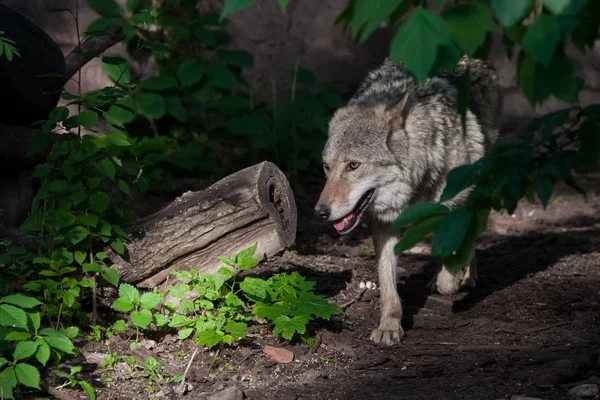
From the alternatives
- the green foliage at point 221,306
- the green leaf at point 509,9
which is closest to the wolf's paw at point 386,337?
the green foliage at point 221,306

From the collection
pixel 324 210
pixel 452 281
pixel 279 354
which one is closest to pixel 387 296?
pixel 324 210

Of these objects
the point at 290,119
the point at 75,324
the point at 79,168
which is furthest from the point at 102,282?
the point at 290,119

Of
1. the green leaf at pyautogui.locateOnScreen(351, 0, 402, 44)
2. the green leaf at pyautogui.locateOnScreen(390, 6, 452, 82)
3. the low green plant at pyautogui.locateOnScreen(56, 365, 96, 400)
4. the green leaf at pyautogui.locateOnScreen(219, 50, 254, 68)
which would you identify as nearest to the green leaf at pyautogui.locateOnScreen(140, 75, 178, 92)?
the green leaf at pyautogui.locateOnScreen(219, 50, 254, 68)

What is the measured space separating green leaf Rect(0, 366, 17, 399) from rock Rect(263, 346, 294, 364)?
1.37 m

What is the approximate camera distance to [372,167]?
15.2 feet

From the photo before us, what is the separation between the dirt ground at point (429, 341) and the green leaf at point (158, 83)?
2.03 m

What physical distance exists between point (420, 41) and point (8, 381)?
7.40ft

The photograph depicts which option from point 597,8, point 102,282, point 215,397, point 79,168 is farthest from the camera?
point 102,282

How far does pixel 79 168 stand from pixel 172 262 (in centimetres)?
73

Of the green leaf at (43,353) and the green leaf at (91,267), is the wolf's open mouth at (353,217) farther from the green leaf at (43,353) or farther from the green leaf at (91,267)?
the green leaf at (43,353)

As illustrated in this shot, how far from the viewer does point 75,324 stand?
3953 millimetres

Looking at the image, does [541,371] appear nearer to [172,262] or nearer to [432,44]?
[172,262]

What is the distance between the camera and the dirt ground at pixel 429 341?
3.69m

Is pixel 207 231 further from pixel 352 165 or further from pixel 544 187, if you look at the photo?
pixel 544 187
